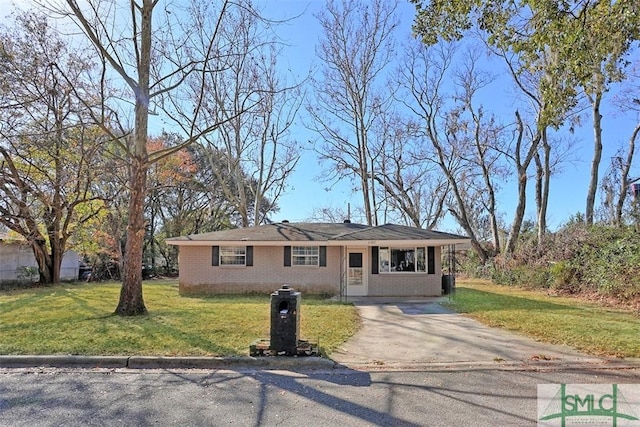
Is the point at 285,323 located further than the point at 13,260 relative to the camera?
No

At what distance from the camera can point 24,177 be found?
62.7 ft

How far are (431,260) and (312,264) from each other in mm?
4605

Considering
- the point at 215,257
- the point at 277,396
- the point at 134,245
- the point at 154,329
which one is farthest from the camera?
the point at 215,257

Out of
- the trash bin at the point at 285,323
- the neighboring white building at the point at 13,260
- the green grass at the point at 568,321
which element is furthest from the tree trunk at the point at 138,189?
the neighboring white building at the point at 13,260

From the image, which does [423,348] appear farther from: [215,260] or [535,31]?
[215,260]

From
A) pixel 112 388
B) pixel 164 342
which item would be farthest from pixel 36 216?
Answer: pixel 112 388

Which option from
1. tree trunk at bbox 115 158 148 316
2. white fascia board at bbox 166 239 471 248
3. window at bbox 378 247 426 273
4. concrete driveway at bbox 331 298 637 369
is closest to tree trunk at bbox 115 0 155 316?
tree trunk at bbox 115 158 148 316

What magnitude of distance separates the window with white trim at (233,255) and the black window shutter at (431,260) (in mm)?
7219

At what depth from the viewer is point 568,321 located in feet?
31.2

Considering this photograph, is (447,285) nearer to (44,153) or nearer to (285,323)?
(285,323)

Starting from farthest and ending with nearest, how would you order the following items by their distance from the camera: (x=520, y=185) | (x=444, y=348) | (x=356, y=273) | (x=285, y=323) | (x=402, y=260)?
(x=520, y=185), (x=356, y=273), (x=402, y=260), (x=444, y=348), (x=285, y=323)

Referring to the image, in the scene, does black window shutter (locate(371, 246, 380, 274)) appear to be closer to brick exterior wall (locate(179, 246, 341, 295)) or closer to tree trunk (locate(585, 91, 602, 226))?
brick exterior wall (locate(179, 246, 341, 295))

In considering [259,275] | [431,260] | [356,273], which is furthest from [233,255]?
[431,260]

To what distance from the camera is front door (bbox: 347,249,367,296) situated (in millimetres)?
16250
